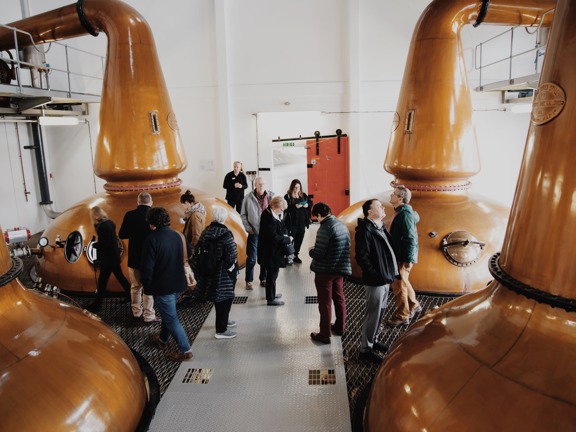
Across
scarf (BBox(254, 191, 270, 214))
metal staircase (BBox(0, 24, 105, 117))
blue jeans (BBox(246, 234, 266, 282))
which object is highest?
metal staircase (BBox(0, 24, 105, 117))

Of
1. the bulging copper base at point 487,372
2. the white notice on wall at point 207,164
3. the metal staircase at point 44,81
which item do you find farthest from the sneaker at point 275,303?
the white notice on wall at point 207,164

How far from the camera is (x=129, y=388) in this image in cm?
299

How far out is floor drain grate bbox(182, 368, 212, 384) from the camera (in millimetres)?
4039

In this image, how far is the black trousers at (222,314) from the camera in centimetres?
467

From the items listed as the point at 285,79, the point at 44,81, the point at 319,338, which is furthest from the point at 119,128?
the point at 44,81

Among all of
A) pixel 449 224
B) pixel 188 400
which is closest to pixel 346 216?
pixel 449 224

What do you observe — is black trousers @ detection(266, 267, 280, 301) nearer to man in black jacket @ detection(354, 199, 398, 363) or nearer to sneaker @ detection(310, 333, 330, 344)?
sneaker @ detection(310, 333, 330, 344)

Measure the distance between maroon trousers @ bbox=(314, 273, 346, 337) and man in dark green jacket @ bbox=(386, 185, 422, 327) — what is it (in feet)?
1.95

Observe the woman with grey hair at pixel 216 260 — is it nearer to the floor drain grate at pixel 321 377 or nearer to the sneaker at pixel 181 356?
the sneaker at pixel 181 356

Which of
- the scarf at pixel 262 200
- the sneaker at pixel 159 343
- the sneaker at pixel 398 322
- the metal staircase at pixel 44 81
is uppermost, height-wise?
the metal staircase at pixel 44 81

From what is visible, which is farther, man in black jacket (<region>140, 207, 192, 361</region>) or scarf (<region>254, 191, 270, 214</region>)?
scarf (<region>254, 191, 270, 214</region>)

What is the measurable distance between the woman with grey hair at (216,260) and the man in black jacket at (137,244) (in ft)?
2.53

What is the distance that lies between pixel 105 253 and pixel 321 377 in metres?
2.84

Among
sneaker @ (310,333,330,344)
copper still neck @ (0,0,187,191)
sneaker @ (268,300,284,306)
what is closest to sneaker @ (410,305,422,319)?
sneaker @ (310,333,330,344)
